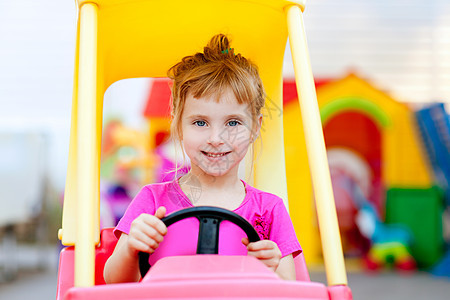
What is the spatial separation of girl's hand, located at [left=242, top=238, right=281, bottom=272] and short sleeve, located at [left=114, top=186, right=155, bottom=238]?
28cm

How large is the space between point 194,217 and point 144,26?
50 centimetres

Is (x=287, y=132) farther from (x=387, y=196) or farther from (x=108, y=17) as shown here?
(x=108, y=17)

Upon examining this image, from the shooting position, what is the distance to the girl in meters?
1.19

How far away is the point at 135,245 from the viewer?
1.03 metres

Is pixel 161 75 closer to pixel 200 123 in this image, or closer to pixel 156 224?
pixel 200 123

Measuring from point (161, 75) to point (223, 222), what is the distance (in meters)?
0.63

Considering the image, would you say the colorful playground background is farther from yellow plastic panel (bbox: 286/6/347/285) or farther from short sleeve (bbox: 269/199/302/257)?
yellow plastic panel (bbox: 286/6/347/285)

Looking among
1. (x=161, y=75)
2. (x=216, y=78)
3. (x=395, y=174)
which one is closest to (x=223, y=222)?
(x=216, y=78)

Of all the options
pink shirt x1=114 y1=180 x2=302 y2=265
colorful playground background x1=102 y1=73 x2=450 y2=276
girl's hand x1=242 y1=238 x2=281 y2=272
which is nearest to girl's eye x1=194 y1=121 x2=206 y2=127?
pink shirt x1=114 y1=180 x2=302 y2=265

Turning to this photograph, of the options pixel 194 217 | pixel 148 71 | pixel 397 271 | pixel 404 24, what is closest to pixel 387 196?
pixel 397 271

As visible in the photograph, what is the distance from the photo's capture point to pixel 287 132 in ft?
13.4

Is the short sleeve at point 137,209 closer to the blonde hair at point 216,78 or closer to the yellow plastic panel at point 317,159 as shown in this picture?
the blonde hair at point 216,78

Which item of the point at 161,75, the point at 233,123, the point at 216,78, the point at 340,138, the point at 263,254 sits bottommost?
the point at 263,254

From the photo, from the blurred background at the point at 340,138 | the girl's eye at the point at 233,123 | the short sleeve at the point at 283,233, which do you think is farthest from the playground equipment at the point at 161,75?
the blurred background at the point at 340,138
